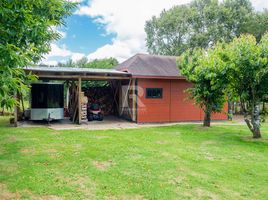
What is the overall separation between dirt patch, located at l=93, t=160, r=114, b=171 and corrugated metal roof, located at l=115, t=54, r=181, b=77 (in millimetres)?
7830

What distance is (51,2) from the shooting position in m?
5.66

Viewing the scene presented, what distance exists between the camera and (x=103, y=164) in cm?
650

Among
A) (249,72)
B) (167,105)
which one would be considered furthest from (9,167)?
(167,105)

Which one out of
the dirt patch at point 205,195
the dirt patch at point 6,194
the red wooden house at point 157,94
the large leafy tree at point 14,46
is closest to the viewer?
the large leafy tree at point 14,46

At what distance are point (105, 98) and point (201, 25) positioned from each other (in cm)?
1660

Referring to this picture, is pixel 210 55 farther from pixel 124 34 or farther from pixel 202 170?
pixel 124 34

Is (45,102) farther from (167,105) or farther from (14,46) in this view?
(14,46)

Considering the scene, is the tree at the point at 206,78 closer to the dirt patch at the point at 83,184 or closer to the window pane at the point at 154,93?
the window pane at the point at 154,93

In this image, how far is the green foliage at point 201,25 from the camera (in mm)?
26408

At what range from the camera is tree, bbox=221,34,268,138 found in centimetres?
913

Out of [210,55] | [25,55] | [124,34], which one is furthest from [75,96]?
[124,34]

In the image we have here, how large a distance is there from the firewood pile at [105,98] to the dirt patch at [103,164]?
37.9ft

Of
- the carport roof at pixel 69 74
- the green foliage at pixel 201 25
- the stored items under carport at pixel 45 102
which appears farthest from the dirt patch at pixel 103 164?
the green foliage at pixel 201 25

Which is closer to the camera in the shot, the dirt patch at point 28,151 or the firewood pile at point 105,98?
the dirt patch at point 28,151
